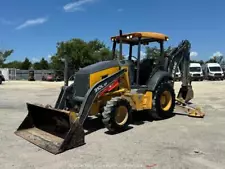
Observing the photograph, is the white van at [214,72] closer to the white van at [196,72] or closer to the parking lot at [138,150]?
the white van at [196,72]

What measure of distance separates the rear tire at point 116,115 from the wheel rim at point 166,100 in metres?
2.03

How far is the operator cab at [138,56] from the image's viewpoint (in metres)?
9.29

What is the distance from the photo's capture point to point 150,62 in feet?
32.8

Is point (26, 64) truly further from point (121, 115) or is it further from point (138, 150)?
point (138, 150)

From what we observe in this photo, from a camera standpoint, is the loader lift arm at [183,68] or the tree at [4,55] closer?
the loader lift arm at [183,68]

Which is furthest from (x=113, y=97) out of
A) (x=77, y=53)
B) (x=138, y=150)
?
(x=77, y=53)

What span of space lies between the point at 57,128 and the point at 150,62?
13.1ft

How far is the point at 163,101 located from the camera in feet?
Answer: 32.5

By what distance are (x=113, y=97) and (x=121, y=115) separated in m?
0.72

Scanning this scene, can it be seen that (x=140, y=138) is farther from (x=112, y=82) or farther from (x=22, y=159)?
(x=22, y=159)

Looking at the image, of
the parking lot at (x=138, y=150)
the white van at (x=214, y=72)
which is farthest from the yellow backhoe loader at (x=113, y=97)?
the white van at (x=214, y=72)

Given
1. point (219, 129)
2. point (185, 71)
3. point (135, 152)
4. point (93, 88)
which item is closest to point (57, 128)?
point (93, 88)

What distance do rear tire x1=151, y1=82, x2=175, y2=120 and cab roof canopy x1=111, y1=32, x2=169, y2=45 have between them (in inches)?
56.3

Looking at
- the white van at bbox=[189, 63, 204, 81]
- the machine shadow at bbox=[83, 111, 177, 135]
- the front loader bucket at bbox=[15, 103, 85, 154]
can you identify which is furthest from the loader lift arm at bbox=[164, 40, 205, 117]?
the white van at bbox=[189, 63, 204, 81]
